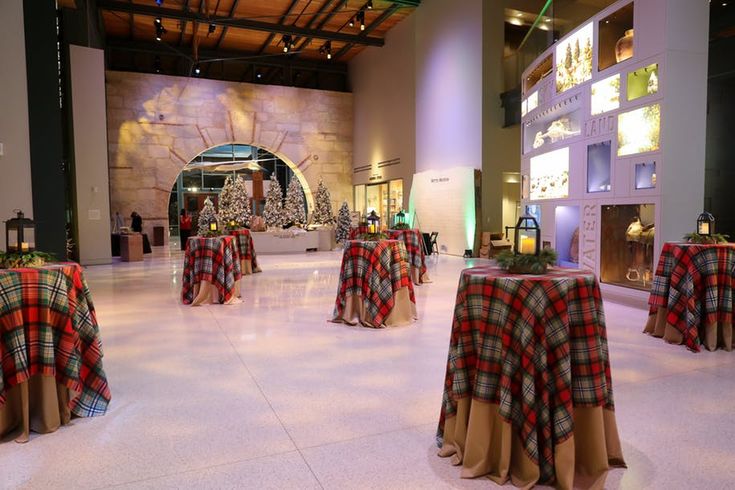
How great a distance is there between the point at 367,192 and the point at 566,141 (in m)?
13.5

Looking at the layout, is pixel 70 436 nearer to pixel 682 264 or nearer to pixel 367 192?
pixel 682 264

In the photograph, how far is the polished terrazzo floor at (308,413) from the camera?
2391 millimetres

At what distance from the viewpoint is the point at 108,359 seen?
435 centimetres

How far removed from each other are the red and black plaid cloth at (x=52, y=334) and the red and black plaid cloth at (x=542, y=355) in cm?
231

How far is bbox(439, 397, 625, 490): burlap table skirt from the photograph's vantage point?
2225mm

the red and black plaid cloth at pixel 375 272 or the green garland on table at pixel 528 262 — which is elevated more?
the green garland on table at pixel 528 262

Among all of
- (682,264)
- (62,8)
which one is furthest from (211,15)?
(682,264)

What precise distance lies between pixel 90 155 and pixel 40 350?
11068 mm

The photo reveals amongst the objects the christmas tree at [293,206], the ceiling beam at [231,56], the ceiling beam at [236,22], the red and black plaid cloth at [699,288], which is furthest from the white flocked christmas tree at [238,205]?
the red and black plaid cloth at [699,288]

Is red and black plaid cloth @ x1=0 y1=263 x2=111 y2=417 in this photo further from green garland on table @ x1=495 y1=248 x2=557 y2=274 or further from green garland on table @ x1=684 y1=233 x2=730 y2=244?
green garland on table @ x1=684 y1=233 x2=730 y2=244

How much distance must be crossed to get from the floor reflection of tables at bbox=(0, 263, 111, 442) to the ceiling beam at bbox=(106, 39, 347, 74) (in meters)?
16.1

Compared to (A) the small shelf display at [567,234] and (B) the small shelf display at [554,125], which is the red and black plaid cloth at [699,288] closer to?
(A) the small shelf display at [567,234]

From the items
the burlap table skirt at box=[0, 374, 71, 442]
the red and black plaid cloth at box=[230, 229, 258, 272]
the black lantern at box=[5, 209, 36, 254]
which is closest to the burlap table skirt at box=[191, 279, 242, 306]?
the red and black plaid cloth at box=[230, 229, 258, 272]

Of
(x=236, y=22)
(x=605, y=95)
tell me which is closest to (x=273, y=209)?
(x=236, y=22)
